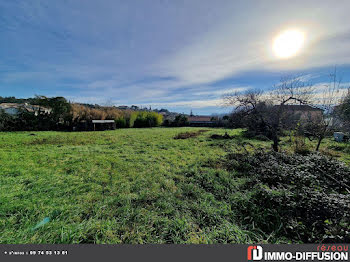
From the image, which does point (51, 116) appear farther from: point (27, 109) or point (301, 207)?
point (301, 207)

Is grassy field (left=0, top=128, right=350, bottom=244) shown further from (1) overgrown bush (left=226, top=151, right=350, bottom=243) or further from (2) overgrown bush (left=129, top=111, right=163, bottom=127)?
(2) overgrown bush (left=129, top=111, right=163, bottom=127)

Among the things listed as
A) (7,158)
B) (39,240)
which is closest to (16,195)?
(39,240)

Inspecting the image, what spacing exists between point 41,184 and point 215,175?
367 cm

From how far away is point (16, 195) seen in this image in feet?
6.91

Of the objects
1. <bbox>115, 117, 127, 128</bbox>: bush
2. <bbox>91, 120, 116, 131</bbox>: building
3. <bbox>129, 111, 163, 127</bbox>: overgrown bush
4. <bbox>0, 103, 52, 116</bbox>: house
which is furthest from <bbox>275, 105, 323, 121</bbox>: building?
<bbox>0, 103, 52, 116</bbox>: house

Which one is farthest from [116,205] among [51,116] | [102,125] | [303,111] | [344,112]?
[51,116]

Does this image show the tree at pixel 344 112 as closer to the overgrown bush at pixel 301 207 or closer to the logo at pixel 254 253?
the overgrown bush at pixel 301 207

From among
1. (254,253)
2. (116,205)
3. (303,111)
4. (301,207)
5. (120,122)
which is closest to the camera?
(254,253)

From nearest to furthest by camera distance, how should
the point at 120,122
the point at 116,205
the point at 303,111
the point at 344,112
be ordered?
the point at 116,205, the point at 344,112, the point at 303,111, the point at 120,122

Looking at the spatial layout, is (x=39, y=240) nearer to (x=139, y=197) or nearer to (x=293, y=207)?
(x=139, y=197)

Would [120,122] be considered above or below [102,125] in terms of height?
above

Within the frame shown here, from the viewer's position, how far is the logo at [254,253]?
1336mm

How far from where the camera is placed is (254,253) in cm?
134

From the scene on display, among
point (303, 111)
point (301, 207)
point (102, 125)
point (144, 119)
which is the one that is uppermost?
point (144, 119)
